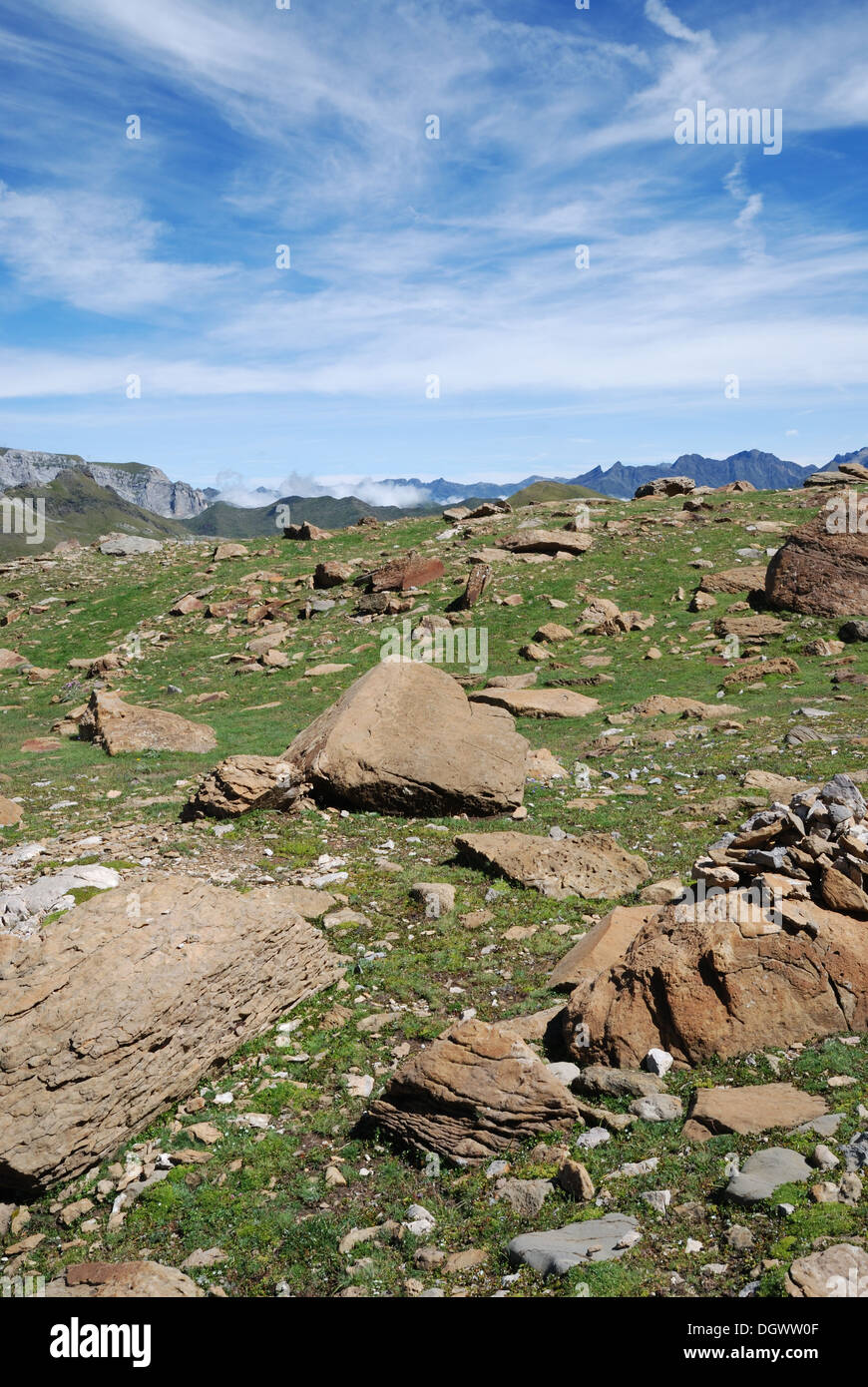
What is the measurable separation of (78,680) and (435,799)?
90.5 ft

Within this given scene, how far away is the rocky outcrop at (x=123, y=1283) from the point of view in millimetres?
6590

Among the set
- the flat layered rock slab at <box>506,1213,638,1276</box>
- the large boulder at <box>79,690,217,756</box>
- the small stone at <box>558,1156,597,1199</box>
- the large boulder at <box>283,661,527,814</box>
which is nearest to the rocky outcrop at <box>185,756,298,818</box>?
the large boulder at <box>283,661,527,814</box>

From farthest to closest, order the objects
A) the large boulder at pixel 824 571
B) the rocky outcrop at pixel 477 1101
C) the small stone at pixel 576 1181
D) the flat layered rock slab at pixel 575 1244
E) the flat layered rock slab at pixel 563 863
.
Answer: the large boulder at pixel 824 571, the flat layered rock slab at pixel 563 863, the rocky outcrop at pixel 477 1101, the small stone at pixel 576 1181, the flat layered rock slab at pixel 575 1244

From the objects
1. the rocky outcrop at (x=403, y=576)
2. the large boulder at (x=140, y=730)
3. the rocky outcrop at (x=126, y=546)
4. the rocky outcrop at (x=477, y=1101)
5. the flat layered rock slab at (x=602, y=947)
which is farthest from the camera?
the rocky outcrop at (x=126, y=546)

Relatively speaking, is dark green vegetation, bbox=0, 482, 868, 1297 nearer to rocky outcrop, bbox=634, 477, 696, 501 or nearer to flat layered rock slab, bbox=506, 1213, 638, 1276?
flat layered rock slab, bbox=506, 1213, 638, 1276

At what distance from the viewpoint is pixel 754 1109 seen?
26.0 feet

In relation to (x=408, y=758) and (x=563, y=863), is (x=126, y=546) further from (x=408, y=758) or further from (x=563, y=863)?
(x=563, y=863)

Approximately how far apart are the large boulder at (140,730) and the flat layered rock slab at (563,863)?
13914 mm

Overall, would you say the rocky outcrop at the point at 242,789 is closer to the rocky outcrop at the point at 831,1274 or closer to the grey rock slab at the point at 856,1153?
the grey rock slab at the point at 856,1153

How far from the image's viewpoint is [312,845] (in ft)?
57.3

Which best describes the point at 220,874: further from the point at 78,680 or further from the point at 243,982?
the point at 78,680

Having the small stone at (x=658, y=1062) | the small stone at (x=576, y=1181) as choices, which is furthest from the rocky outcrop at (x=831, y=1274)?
the small stone at (x=658, y=1062)

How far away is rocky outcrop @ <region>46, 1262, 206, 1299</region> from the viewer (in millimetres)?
6590

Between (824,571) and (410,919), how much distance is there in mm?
31172
